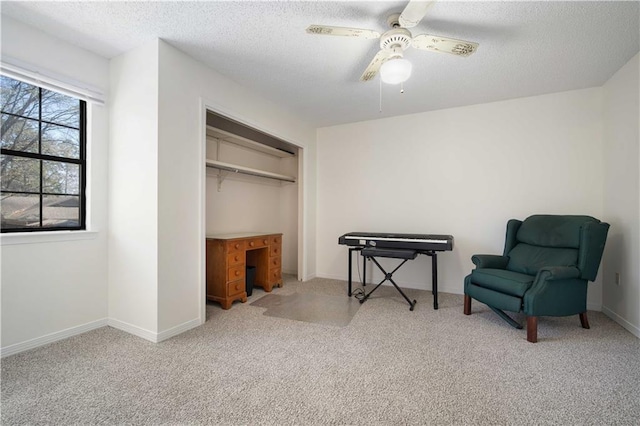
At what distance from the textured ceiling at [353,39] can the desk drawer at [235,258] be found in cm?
192

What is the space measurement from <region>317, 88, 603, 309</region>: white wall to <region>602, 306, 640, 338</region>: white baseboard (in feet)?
0.56

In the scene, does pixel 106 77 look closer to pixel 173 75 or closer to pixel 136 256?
pixel 173 75

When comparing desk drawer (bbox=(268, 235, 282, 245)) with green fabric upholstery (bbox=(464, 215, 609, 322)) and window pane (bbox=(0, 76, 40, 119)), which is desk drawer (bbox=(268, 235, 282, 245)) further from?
window pane (bbox=(0, 76, 40, 119))

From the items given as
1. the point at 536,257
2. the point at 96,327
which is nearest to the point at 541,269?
the point at 536,257

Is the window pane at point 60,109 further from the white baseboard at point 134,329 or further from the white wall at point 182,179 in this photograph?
the white baseboard at point 134,329

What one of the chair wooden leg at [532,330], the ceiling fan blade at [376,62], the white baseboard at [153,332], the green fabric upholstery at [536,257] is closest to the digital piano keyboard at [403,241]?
the green fabric upholstery at [536,257]

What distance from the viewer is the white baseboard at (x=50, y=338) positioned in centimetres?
207

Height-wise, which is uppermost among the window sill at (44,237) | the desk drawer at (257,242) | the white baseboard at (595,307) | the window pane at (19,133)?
the window pane at (19,133)

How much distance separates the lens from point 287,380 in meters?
1.78

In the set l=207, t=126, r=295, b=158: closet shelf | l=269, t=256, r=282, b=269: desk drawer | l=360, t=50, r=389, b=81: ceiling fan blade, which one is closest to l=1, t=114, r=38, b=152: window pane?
l=207, t=126, r=295, b=158: closet shelf

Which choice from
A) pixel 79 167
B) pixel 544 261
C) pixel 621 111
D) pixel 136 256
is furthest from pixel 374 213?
pixel 79 167

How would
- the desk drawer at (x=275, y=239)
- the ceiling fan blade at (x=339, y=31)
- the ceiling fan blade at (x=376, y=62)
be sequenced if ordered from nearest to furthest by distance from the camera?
the ceiling fan blade at (x=339, y=31) < the ceiling fan blade at (x=376, y=62) < the desk drawer at (x=275, y=239)

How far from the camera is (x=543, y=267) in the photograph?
256 centimetres

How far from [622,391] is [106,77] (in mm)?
4579
